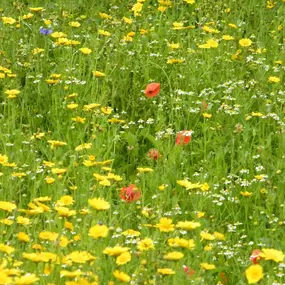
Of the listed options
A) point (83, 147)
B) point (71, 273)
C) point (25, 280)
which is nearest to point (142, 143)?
point (83, 147)

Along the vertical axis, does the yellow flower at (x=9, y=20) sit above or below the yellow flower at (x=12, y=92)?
above

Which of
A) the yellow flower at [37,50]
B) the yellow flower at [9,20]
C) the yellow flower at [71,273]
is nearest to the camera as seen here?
the yellow flower at [71,273]

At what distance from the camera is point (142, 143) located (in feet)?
13.6

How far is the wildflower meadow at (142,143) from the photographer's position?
9.17 feet

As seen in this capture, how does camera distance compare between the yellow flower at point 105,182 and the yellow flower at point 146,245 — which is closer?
the yellow flower at point 146,245

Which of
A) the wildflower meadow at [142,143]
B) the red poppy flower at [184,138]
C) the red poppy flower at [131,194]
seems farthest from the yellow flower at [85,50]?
the red poppy flower at [131,194]

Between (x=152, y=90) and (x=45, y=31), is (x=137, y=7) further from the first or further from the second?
(x=152, y=90)

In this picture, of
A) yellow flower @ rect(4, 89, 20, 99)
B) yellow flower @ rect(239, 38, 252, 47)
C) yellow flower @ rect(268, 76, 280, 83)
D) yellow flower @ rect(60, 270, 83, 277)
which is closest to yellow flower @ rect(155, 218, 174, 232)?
yellow flower @ rect(60, 270, 83, 277)

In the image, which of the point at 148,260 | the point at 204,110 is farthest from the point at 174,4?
the point at 148,260

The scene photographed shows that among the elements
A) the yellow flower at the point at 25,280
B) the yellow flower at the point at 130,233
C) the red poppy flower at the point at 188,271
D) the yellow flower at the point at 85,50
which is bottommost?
the red poppy flower at the point at 188,271

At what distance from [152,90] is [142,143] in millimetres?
247

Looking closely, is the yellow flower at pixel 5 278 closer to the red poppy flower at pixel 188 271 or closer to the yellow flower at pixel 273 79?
the red poppy flower at pixel 188 271

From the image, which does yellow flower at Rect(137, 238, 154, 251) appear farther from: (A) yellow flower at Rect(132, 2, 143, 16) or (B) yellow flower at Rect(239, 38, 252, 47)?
(A) yellow flower at Rect(132, 2, 143, 16)

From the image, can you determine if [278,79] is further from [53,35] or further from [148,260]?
[148,260]
